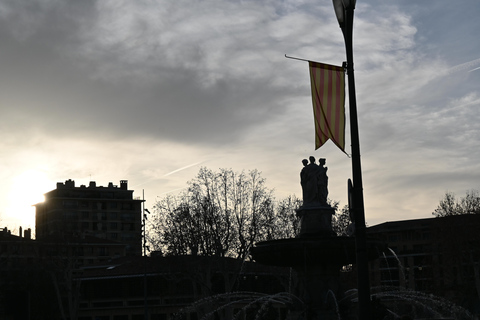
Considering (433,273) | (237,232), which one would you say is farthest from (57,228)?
(433,273)

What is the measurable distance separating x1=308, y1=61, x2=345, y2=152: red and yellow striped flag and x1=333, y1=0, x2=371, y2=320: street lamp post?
129cm

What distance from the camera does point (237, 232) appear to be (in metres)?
54.7

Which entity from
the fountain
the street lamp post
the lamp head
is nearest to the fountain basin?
the fountain

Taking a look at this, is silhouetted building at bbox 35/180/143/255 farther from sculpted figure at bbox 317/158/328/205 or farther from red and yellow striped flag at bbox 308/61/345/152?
red and yellow striped flag at bbox 308/61/345/152

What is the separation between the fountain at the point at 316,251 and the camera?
20328mm

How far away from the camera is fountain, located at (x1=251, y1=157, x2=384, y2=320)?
20.3m

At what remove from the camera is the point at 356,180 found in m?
9.01

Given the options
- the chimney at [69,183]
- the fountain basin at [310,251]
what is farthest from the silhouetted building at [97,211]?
the fountain basin at [310,251]

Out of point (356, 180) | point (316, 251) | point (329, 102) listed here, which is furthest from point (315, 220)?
point (356, 180)

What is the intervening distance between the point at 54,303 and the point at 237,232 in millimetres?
26906

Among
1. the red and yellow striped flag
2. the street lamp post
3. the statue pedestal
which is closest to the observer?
the street lamp post

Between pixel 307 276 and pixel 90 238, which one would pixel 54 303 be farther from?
pixel 307 276

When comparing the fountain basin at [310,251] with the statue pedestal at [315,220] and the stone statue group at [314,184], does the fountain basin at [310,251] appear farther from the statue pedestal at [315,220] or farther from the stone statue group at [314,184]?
the stone statue group at [314,184]

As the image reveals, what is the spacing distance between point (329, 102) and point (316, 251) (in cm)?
1034
